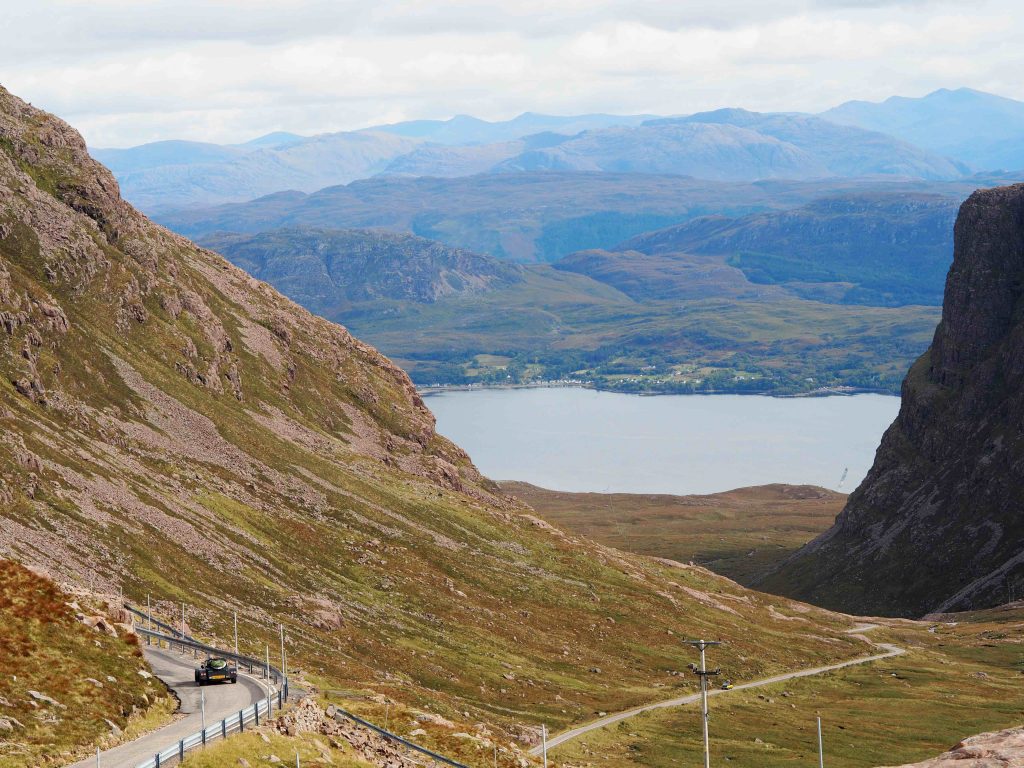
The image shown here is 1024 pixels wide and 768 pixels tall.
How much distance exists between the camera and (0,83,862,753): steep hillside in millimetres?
121125

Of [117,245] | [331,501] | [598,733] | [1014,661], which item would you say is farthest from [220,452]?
[1014,661]

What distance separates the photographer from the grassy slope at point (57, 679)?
5503 cm

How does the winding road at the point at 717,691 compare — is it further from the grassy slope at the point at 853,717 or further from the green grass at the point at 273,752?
the green grass at the point at 273,752

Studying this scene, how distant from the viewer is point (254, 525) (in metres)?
147

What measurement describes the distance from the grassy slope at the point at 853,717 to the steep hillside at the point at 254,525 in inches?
280

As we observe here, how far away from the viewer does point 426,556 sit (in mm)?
162000

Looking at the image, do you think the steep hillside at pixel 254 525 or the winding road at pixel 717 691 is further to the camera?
the steep hillside at pixel 254 525

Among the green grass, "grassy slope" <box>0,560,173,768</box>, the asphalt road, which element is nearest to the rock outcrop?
the green grass

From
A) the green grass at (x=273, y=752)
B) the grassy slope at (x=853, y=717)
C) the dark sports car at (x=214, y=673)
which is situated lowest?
the grassy slope at (x=853, y=717)

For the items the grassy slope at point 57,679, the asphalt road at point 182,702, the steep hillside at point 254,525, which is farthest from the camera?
the steep hillside at point 254,525

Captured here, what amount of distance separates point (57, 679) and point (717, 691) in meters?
91.0

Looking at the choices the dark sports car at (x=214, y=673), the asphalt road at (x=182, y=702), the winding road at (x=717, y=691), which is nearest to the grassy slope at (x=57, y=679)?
the asphalt road at (x=182, y=702)

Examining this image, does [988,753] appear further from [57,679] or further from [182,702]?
[57,679]

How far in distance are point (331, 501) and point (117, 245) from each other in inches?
2170
